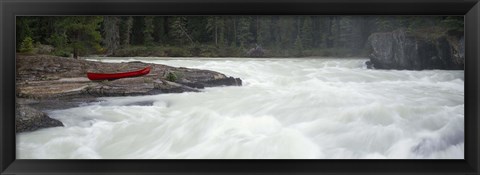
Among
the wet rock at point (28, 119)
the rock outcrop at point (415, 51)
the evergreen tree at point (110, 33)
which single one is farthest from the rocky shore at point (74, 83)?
the rock outcrop at point (415, 51)

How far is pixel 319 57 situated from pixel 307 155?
60 centimetres

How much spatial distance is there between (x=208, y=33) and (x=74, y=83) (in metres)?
0.87

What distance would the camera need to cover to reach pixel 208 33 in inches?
102

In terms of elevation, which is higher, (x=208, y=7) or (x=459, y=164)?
(x=208, y=7)

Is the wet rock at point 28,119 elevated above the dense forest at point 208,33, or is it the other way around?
the dense forest at point 208,33

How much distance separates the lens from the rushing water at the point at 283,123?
2.57 m

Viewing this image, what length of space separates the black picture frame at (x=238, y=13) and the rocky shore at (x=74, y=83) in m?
0.08

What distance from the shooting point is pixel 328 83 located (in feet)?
8.66

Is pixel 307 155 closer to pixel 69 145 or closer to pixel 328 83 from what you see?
pixel 328 83

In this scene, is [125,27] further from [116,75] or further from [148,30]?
[116,75]

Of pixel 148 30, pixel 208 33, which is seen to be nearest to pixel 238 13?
pixel 208 33

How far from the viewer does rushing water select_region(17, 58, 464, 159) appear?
2566 mm

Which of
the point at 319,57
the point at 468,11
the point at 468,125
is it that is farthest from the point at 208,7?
the point at 468,125

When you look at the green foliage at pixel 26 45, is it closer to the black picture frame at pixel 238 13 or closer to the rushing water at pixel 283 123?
the black picture frame at pixel 238 13
